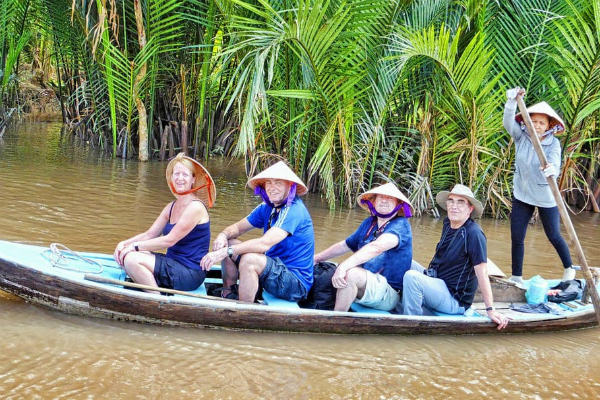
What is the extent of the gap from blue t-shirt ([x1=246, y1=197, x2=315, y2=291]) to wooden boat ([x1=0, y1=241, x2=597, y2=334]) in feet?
0.83

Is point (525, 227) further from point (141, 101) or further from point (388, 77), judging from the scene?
point (141, 101)

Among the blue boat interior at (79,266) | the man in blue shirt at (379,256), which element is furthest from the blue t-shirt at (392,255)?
the blue boat interior at (79,266)

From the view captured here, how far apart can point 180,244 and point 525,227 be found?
2748 mm

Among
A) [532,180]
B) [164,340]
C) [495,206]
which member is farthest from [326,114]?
[164,340]

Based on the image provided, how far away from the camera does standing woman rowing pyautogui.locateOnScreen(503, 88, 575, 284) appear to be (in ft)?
16.8

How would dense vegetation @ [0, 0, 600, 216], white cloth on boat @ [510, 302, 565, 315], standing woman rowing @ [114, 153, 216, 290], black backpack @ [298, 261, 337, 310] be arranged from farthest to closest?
dense vegetation @ [0, 0, 600, 216]
white cloth on boat @ [510, 302, 565, 315]
black backpack @ [298, 261, 337, 310]
standing woman rowing @ [114, 153, 216, 290]

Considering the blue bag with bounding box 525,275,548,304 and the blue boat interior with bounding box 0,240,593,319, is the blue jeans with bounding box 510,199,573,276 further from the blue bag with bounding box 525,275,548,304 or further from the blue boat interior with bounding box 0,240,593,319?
the blue boat interior with bounding box 0,240,593,319

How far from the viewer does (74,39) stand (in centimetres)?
1083

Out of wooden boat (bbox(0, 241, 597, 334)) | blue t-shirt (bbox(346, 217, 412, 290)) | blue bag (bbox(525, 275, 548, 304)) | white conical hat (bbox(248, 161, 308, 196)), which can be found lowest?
wooden boat (bbox(0, 241, 597, 334))

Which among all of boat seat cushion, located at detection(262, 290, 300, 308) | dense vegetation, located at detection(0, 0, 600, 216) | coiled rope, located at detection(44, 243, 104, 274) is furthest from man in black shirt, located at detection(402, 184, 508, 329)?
dense vegetation, located at detection(0, 0, 600, 216)

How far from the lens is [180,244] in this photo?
452 cm

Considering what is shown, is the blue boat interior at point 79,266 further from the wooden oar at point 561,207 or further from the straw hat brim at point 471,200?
the straw hat brim at point 471,200

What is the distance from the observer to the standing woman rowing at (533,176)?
201 inches

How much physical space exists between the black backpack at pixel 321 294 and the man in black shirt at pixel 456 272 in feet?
1.70
